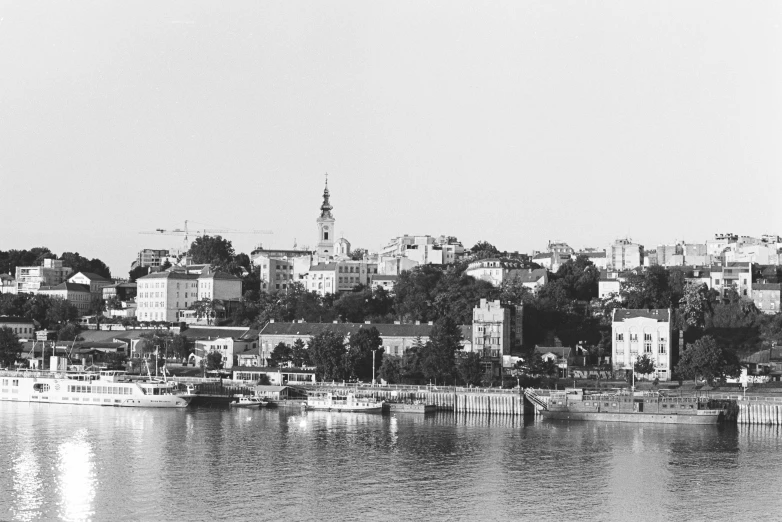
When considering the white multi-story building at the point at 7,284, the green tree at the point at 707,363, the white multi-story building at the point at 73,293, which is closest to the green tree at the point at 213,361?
the green tree at the point at 707,363

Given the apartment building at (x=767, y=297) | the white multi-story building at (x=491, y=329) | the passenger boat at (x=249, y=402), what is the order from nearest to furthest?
the passenger boat at (x=249, y=402) < the white multi-story building at (x=491, y=329) < the apartment building at (x=767, y=297)

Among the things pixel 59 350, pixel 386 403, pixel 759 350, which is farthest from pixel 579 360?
pixel 59 350

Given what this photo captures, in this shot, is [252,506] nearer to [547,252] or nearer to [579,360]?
[579,360]

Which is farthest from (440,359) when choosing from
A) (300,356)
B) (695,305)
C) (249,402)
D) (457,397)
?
(695,305)

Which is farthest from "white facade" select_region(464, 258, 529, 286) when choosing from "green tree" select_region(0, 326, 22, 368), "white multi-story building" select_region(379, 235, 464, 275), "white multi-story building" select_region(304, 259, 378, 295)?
"green tree" select_region(0, 326, 22, 368)

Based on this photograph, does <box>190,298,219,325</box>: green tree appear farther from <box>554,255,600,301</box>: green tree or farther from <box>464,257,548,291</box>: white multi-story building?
<box>554,255,600,301</box>: green tree

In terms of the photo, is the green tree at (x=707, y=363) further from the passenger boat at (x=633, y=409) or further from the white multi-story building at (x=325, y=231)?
the white multi-story building at (x=325, y=231)
